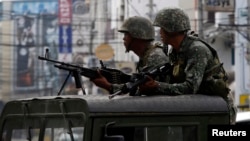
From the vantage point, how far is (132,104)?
4.73m

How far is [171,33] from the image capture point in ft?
17.4

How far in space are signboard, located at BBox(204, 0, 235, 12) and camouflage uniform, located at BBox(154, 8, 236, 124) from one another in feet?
97.9

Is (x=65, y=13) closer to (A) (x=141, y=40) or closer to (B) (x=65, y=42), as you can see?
(B) (x=65, y=42)

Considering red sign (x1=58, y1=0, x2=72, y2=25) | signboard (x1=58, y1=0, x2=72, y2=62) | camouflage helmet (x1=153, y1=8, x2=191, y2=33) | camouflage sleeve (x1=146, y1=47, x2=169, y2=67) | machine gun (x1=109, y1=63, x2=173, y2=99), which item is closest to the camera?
machine gun (x1=109, y1=63, x2=173, y2=99)

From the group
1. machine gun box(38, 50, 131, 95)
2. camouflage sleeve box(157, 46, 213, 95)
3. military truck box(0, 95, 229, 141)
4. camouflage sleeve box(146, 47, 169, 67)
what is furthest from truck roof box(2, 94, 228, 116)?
camouflage sleeve box(146, 47, 169, 67)

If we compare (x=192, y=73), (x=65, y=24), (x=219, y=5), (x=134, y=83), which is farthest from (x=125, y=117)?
(x=65, y=24)

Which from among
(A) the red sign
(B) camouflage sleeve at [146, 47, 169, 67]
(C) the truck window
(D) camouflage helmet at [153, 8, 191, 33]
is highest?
(D) camouflage helmet at [153, 8, 191, 33]

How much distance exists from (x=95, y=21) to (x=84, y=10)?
469 inches

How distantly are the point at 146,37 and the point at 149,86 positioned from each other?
0.81 m

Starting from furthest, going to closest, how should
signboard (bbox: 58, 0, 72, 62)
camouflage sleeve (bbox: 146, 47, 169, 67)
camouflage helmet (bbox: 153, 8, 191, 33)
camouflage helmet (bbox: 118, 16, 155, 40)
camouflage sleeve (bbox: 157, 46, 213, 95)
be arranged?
1. signboard (bbox: 58, 0, 72, 62)
2. camouflage helmet (bbox: 118, 16, 155, 40)
3. camouflage sleeve (bbox: 146, 47, 169, 67)
4. camouflage helmet (bbox: 153, 8, 191, 33)
5. camouflage sleeve (bbox: 157, 46, 213, 95)

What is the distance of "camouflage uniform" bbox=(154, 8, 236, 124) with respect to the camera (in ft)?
16.8

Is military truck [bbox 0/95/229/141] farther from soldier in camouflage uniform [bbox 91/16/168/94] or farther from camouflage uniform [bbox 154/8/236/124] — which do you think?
soldier in camouflage uniform [bbox 91/16/168/94]

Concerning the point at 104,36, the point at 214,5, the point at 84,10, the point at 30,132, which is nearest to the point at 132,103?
the point at 30,132

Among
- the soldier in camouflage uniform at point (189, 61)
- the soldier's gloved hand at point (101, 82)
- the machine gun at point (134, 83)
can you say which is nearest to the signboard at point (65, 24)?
the soldier's gloved hand at point (101, 82)
